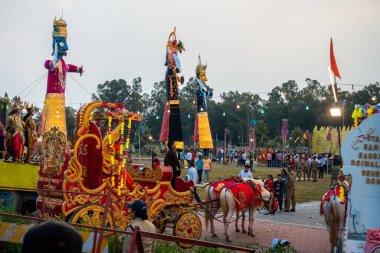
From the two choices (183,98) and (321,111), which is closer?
(321,111)

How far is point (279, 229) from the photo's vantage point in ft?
42.5

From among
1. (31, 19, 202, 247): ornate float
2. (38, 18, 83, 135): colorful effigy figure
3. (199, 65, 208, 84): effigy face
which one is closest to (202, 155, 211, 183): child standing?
(38, 18, 83, 135): colorful effigy figure

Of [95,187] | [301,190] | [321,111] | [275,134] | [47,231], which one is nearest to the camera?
[47,231]

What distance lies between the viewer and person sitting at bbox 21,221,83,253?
2266 mm

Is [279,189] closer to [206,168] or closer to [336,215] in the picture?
[336,215]

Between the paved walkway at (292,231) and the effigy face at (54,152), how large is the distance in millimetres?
4420

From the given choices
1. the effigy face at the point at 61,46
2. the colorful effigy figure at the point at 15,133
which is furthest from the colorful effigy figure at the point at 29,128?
the effigy face at the point at 61,46

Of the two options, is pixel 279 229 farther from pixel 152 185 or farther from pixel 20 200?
pixel 20 200

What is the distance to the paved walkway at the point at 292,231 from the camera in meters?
11.1

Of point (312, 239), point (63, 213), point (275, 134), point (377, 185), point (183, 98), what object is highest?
point (183, 98)

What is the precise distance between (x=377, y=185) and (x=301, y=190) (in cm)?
1579

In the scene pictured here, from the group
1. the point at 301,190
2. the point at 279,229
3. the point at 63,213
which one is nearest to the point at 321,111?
the point at 301,190

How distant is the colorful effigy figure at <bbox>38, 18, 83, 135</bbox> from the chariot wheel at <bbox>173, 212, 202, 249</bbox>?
399 inches

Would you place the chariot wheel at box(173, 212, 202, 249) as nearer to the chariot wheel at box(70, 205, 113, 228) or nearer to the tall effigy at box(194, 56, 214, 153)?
the chariot wheel at box(70, 205, 113, 228)
